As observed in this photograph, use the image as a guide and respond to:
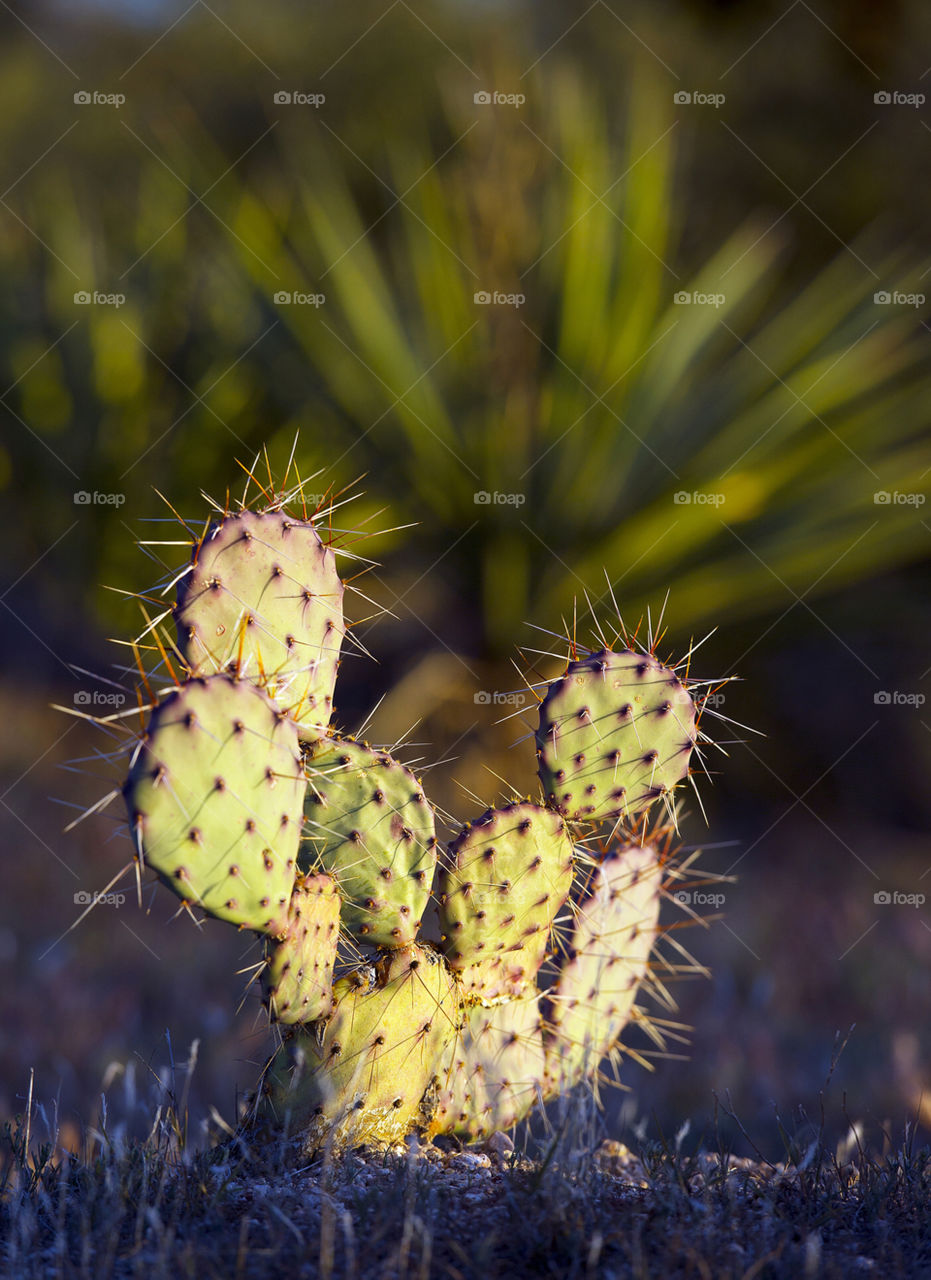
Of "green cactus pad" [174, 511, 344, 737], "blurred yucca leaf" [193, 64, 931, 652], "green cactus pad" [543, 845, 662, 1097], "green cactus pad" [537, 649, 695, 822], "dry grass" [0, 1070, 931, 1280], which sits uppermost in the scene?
"blurred yucca leaf" [193, 64, 931, 652]

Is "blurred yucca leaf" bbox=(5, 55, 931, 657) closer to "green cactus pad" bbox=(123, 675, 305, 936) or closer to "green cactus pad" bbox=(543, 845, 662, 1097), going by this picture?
"green cactus pad" bbox=(543, 845, 662, 1097)

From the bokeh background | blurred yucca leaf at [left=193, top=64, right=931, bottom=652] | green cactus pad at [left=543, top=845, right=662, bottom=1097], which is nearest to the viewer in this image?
green cactus pad at [left=543, top=845, right=662, bottom=1097]

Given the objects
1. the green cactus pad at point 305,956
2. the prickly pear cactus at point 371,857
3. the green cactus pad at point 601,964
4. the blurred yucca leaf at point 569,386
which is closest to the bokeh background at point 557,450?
the blurred yucca leaf at point 569,386

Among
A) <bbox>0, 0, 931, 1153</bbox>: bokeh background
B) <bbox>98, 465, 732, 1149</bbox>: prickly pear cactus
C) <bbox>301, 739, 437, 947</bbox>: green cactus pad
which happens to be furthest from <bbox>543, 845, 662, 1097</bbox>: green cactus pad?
<bbox>0, 0, 931, 1153</bbox>: bokeh background

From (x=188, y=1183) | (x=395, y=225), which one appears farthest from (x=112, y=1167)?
(x=395, y=225)

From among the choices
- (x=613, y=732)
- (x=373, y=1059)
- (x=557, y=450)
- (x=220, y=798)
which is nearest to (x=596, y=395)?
(x=557, y=450)

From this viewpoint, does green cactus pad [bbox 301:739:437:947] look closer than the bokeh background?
Yes

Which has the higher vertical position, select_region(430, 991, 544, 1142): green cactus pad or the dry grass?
select_region(430, 991, 544, 1142): green cactus pad
